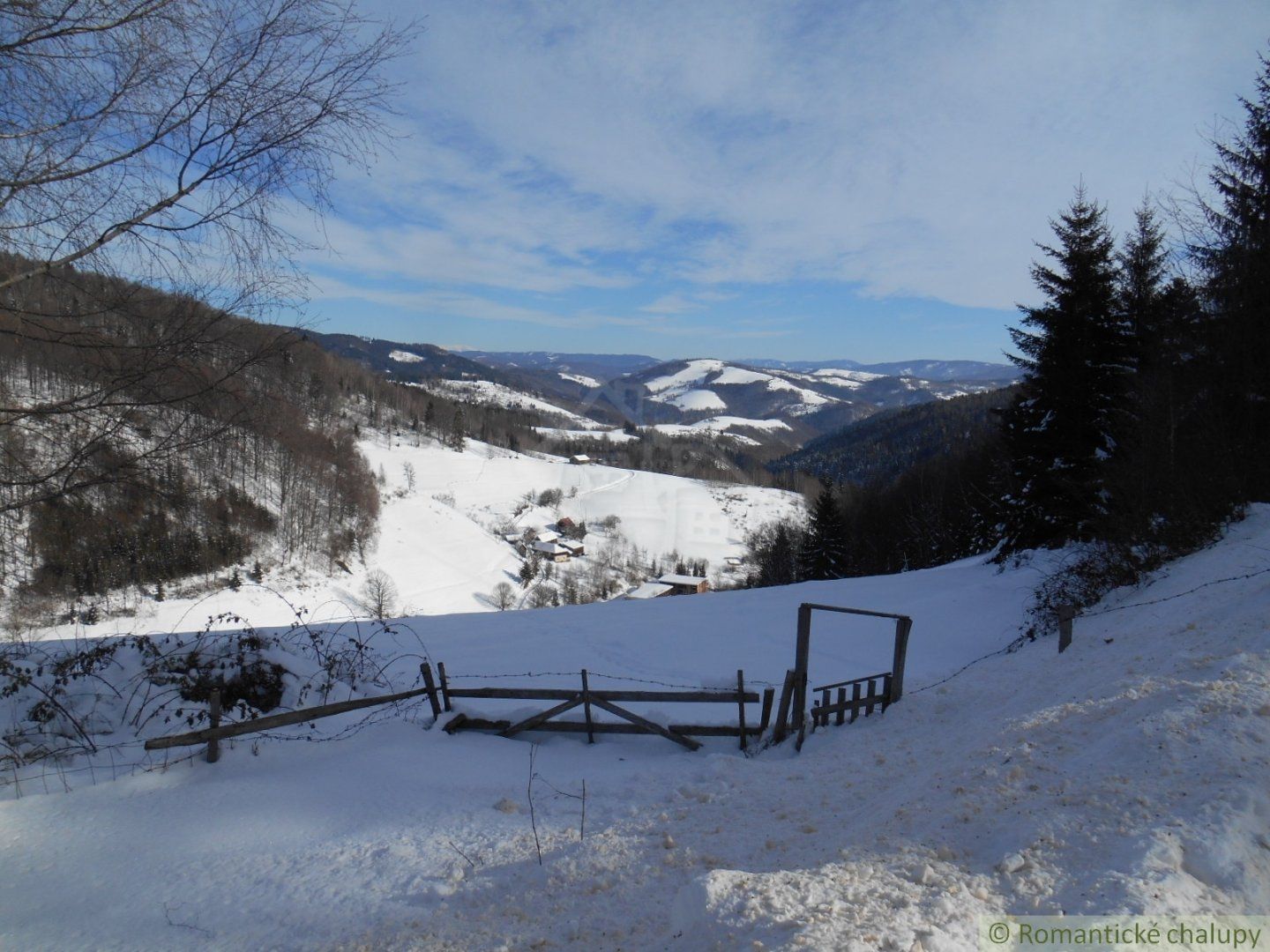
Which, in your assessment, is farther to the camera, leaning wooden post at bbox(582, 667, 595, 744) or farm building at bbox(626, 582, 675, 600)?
farm building at bbox(626, 582, 675, 600)

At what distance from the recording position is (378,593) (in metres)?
39.8

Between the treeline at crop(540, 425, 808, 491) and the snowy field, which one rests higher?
the treeline at crop(540, 425, 808, 491)

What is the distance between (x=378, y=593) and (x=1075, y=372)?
124ft

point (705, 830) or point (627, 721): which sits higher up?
point (705, 830)

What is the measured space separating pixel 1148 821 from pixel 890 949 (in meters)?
1.77

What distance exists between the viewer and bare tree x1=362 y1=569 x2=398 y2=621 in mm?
39888

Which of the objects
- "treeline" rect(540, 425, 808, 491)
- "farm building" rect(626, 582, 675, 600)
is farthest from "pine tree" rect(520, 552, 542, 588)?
"treeline" rect(540, 425, 808, 491)

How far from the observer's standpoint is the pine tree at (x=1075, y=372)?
16.8 m

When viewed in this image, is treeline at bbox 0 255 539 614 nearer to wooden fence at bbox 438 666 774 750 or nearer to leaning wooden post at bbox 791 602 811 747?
wooden fence at bbox 438 666 774 750

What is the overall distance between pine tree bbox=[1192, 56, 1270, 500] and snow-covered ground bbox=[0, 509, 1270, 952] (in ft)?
23.6

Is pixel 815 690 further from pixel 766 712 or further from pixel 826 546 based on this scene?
pixel 826 546

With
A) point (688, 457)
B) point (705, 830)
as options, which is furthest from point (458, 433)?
point (705, 830)

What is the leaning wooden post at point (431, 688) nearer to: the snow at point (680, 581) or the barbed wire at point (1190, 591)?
the barbed wire at point (1190, 591)

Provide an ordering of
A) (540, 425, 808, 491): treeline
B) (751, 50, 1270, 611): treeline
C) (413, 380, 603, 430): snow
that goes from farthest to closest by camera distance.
A: (413, 380, 603, 430): snow < (540, 425, 808, 491): treeline < (751, 50, 1270, 611): treeline
